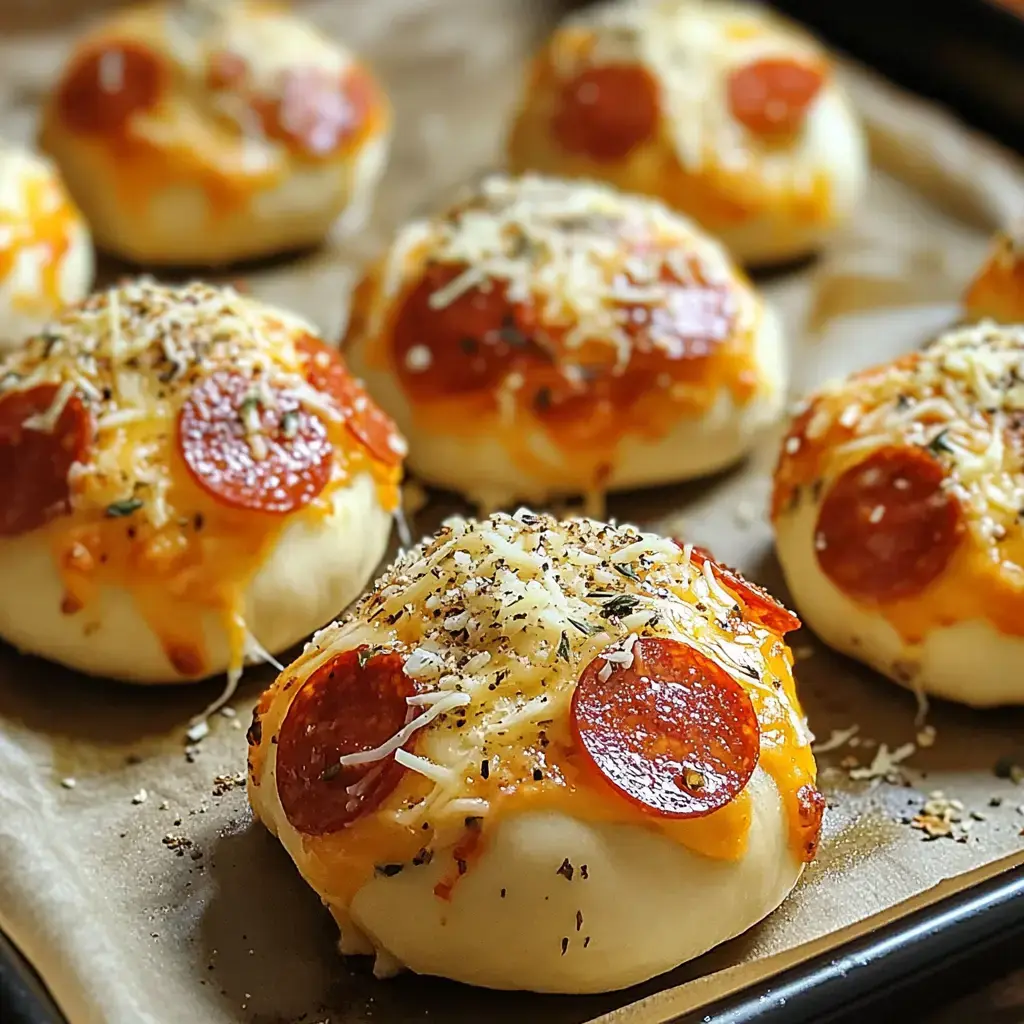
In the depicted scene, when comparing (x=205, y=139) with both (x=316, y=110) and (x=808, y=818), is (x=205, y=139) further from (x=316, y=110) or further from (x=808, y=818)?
(x=808, y=818)

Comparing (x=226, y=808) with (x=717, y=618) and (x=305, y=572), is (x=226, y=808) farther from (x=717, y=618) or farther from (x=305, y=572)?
(x=717, y=618)

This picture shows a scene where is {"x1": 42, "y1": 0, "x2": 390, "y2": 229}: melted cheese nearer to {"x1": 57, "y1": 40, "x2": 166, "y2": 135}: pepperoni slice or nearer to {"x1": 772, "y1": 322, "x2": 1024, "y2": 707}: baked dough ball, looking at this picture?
{"x1": 57, "y1": 40, "x2": 166, "y2": 135}: pepperoni slice

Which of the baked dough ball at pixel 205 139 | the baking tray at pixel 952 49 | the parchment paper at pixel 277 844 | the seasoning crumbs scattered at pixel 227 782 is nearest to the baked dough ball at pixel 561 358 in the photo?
the parchment paper at pixel 277 844

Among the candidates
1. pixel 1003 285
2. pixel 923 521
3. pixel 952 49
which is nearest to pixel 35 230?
pixel 923 521

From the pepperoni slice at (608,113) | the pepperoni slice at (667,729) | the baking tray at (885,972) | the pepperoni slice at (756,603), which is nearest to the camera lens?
the baking tray at (885,972)

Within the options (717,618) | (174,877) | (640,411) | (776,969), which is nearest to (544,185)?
(640,411)

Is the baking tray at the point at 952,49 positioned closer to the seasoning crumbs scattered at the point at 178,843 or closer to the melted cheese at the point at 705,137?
the melted cheese at the point at 705,137
